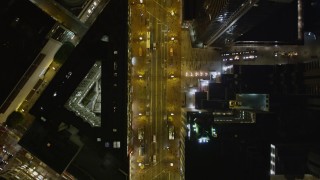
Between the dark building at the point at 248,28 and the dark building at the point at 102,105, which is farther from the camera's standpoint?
the dark building at the point at 102,105

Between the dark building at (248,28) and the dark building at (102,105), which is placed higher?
the dark building at (248,28)

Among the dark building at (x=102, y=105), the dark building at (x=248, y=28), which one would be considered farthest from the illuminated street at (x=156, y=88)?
the dark building at (x=102, y=105)

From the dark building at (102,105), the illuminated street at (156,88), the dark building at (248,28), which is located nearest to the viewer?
the dark building at (248,28)

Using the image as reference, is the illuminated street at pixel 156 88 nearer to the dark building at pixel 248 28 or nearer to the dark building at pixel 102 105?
the dark building at pixel 248 28

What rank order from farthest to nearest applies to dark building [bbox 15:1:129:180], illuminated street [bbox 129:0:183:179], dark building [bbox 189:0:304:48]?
illuminated street [bbox 129:0:183:179] < dark building [bbox 15:1:129:180] < dark building [bbox 189:0:304:48]

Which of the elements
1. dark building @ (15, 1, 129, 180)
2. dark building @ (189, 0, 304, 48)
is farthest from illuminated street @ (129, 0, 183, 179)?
dark building @ (15, 1, 129, 180)

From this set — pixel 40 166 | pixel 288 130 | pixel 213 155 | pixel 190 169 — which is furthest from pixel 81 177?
pixel 288 130

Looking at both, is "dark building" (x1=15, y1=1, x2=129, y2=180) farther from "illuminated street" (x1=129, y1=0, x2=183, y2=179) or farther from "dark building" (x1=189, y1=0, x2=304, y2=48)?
"dark building" (x1=189, y1=0, x2=304, y2=48)

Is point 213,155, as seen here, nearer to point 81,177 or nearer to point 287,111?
point 287,111

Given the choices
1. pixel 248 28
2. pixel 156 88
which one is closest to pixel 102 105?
Result: pixel 156 88

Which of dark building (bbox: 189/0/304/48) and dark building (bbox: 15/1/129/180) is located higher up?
dark building (bbox: 189/0/304/48)

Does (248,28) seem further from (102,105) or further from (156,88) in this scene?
(102,105)
